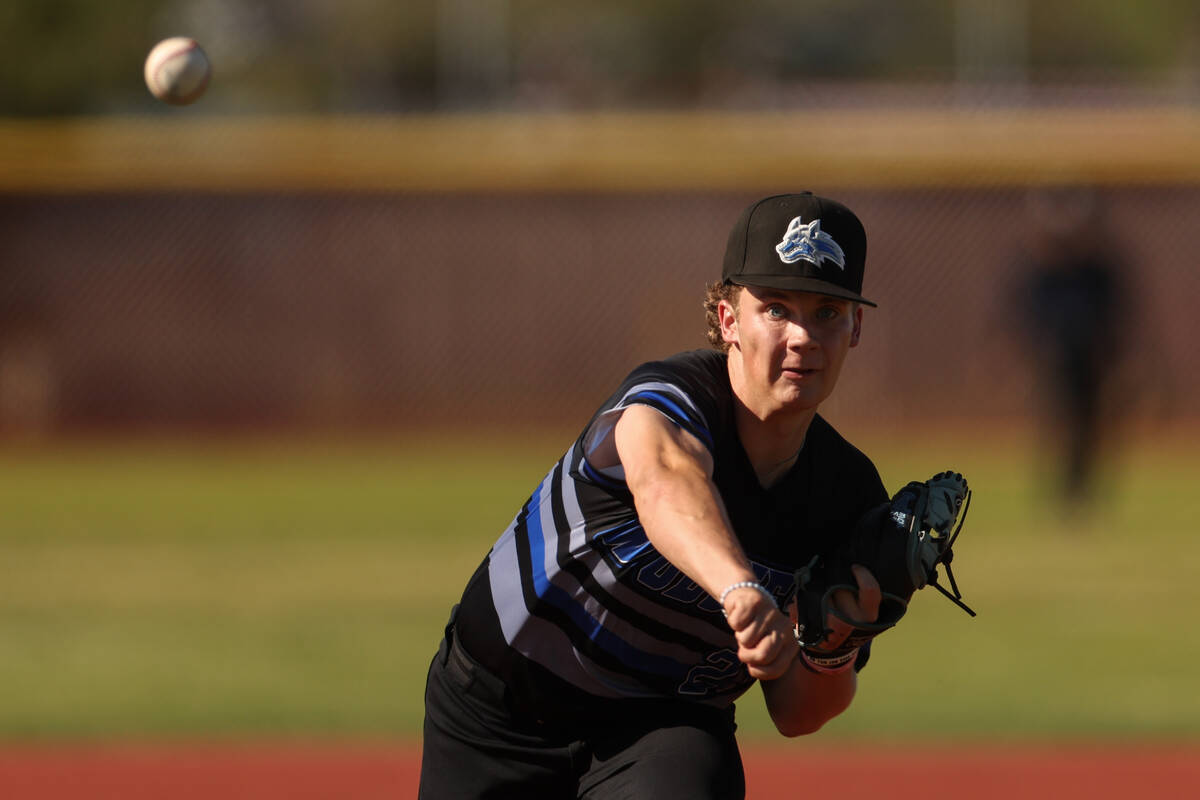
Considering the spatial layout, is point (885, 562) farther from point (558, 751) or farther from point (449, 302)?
point (449, 302)

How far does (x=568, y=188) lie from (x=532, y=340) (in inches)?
72.0

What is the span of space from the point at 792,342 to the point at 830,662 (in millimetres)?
836

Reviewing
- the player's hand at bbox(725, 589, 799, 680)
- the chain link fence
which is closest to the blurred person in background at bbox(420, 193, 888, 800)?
the player's hand at bbox(725, 589, 799, 680)

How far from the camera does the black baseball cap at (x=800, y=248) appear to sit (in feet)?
12.0

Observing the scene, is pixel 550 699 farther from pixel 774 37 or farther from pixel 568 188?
pixel 774 37

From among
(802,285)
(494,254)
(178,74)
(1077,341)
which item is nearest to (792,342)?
(802,285)

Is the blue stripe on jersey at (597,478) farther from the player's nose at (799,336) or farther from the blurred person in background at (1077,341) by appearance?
the blurred person in background at (1077,341)

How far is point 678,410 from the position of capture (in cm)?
365

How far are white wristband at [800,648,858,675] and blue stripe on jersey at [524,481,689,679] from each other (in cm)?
31

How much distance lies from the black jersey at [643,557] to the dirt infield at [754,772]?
3207 mm

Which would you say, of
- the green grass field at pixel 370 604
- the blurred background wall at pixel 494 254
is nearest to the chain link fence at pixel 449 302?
the blurred background wall at pixel 494 254

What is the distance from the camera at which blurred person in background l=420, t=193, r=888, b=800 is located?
3.70 m

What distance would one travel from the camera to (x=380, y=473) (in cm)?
1856

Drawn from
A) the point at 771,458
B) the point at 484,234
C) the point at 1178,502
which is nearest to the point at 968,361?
the point at 1178,502
